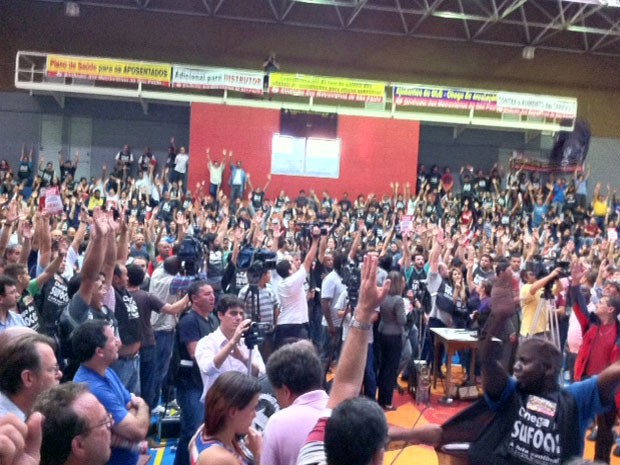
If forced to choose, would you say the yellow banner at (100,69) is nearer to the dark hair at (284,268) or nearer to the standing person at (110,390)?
the dark hair at (284,268)

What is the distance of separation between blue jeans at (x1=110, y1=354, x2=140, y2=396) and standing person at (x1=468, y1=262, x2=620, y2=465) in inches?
116

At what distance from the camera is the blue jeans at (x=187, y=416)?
4.36 meters

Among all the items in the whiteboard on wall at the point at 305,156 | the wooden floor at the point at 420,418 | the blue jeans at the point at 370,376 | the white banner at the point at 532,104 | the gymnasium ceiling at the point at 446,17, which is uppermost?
the gymnasium ceiling at the point at 446,17

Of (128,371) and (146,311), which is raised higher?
(146,311)

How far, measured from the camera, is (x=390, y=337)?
7000mm

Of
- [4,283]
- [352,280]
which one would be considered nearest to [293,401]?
[4,283]

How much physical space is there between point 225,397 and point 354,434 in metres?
0.79

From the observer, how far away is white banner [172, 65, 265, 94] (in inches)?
724

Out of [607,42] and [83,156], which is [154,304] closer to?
[83,156]

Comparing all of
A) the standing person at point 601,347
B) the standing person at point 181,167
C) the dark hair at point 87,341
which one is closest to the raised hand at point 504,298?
the dark hair at point 87,341

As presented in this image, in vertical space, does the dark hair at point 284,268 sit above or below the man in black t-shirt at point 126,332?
above

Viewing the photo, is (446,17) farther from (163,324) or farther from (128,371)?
(128,371)

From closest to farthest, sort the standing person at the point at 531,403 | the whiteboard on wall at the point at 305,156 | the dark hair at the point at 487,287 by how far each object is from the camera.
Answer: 1. the standing person at the point at 531,403
2. the dark hair at the point at 487,287
3. the whiteboard on wall at the point at 305,156

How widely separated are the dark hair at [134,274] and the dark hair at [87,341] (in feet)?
7.31
